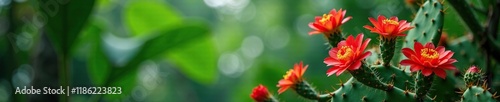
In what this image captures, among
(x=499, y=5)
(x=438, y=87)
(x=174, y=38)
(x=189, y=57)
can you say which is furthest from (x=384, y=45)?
(x=189, y=57)

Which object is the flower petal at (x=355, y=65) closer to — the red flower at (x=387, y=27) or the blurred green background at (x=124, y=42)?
the red flower at (x=387, y=27)

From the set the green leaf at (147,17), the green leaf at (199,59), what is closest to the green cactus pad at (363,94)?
the green leaf at (199,59)

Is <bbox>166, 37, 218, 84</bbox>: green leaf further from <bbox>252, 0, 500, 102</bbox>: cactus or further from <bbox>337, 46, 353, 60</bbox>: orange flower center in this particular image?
<bbox>337, 46, 353, 60</bbox>: orange flower center

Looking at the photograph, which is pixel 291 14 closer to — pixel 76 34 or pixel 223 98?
pixel 223 98

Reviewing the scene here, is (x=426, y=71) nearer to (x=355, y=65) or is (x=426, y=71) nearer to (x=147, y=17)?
(x=355, y=65)

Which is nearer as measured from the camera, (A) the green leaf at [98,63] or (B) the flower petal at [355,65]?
(B) the flower petal at [355,65]

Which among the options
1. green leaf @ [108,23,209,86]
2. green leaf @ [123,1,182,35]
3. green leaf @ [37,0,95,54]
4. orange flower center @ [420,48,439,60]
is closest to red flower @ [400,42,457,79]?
orange flower center @ [420,48,439,60]

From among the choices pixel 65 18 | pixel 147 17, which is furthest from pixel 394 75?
pixel 147 17
